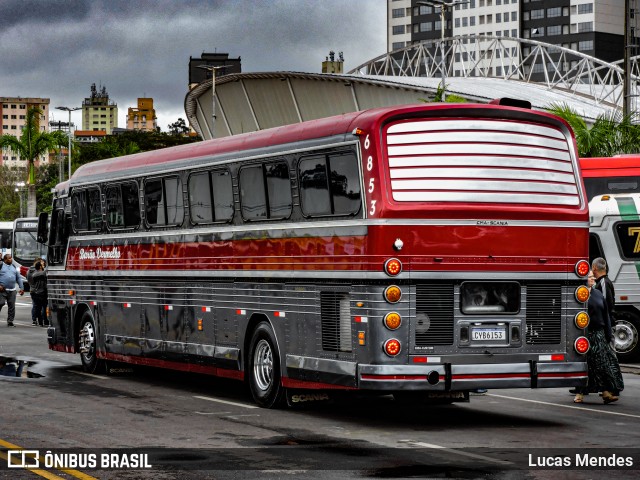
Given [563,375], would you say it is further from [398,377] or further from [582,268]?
[398,377]

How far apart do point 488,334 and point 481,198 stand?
56.1 inches

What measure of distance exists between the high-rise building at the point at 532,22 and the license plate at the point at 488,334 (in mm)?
147980

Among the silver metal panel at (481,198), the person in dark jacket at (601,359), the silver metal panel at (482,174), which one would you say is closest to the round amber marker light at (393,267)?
the silver metal panel at (481,198)

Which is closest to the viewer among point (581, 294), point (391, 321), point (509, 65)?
point (391, 321)

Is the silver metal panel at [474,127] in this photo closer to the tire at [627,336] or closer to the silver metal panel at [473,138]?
the silver metal panel at [473,138]

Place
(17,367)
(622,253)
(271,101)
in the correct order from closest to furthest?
(17,367), (622,253), (271,101)

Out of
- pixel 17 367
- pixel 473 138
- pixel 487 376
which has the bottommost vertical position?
pixel 17 367

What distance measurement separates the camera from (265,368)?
15.2 meters

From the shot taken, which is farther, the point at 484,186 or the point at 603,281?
the point at 603,281

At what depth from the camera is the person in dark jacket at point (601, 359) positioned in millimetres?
15984

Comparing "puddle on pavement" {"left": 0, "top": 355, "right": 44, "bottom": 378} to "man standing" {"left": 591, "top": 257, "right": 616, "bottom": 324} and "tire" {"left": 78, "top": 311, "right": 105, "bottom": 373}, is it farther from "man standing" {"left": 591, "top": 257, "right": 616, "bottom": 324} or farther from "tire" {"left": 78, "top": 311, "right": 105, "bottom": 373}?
"man standing" {"left": 591, "top": 257, "right": 616, "bottom": 324}

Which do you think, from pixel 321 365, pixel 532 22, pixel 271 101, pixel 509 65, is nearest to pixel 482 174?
pixel 321 365

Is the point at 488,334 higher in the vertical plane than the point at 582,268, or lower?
lower

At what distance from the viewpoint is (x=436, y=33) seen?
188625 mm
